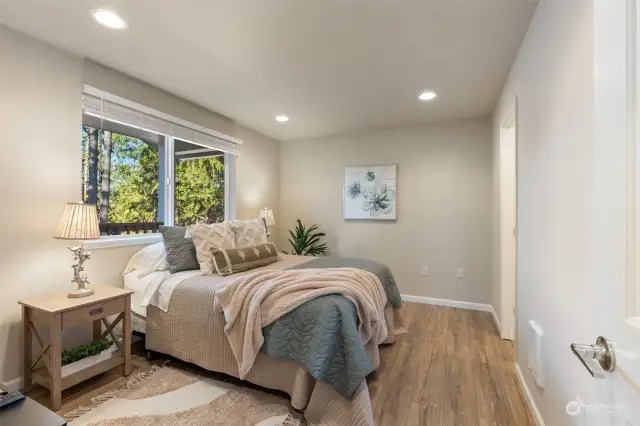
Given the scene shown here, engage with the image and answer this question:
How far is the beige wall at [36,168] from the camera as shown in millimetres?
1917

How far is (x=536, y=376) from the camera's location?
65.6 inches

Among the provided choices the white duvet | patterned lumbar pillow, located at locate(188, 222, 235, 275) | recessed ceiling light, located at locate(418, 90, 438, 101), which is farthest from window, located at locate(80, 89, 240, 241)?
recessed ceiling light, located at locate(418, 90, 438, 101)

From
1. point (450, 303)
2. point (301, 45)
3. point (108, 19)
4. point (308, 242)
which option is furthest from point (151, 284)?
point (450, 303)

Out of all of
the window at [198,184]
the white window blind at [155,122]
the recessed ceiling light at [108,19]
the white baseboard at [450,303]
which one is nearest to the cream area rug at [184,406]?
the window at [198,184]

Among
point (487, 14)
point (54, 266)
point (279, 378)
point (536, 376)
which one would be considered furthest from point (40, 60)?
point (536, 376)

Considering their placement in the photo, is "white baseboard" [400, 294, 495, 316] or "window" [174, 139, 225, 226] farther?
"white baseboard" [400, 294, 495, 316]

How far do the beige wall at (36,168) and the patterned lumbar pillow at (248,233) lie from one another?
3.36 feet

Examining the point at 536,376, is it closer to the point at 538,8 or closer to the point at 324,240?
the point at 538,8

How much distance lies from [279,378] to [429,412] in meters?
0.91

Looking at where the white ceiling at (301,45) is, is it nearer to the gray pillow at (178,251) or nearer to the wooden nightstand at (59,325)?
the gray pillow at (178,251)

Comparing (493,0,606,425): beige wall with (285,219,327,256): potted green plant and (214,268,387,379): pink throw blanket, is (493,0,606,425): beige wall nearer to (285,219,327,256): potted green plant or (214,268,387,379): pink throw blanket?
(214,268,387,379): pink throw blanket

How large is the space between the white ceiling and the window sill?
139 centimetres

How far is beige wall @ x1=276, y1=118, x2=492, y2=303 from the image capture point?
12.1 feet

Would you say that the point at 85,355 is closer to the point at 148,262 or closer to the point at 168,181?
the point at 148,262
